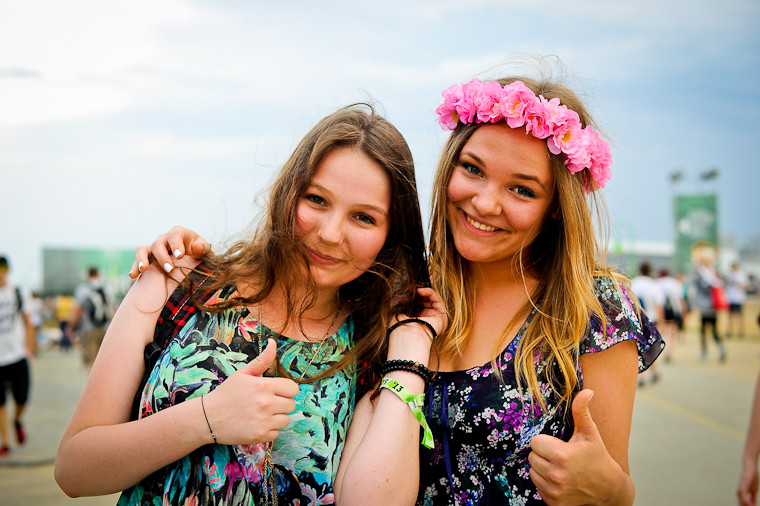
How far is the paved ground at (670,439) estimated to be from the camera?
17.1 feet

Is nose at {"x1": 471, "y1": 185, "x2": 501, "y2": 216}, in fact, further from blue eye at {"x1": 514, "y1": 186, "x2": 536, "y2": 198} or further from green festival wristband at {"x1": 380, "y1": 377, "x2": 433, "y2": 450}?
green festival wristband at {"x1": 380, "y1": 377, "x2": 433, "y2": 450}

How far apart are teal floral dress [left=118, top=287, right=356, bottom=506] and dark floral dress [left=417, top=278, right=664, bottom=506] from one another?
0.37 meters

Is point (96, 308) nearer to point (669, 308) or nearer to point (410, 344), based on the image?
point (410, 344)

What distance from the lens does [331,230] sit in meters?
2.06

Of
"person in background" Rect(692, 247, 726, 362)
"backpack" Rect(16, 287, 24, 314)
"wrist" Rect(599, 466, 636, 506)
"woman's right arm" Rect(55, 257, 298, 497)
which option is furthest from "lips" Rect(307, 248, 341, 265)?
"person in background" Rect(692, 247, 726, 362)

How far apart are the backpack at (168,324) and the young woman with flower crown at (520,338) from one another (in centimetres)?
20

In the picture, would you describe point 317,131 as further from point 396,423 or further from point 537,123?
point 396,423

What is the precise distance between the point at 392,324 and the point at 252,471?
66cm

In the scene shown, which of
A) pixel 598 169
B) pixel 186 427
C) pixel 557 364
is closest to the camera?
pixel 186 427

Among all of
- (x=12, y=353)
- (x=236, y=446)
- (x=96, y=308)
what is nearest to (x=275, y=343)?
(x=236, y=446)

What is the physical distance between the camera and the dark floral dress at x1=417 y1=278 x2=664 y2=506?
2.12 meters

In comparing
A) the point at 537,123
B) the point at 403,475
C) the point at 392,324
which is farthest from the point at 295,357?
the point at 537,123

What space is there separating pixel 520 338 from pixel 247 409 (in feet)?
3.27

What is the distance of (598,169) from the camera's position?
237 cm
